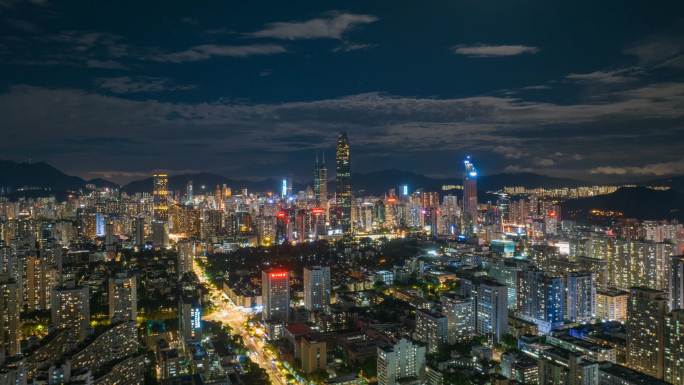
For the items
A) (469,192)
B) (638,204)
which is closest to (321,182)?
(469,192)

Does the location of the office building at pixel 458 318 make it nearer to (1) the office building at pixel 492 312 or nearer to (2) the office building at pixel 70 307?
(1) the office building at pixel 492 312

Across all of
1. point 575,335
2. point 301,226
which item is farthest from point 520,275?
point 301,226

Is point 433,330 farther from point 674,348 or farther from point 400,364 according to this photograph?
point 674,348

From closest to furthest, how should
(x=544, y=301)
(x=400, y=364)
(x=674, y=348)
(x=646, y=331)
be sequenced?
(x=674, y=348), (x=400, y=364), (x=646, y=331), (x=544, y=301)

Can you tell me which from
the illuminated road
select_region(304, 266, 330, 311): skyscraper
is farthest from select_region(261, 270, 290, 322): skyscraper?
select_region(304, 266, 330, 311): skyscraper

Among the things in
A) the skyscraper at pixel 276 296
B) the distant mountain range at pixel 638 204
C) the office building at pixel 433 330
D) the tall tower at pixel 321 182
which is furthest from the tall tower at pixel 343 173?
the office building at pixel 433 330

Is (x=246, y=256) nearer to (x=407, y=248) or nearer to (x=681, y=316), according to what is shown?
(x=407, y=248)
